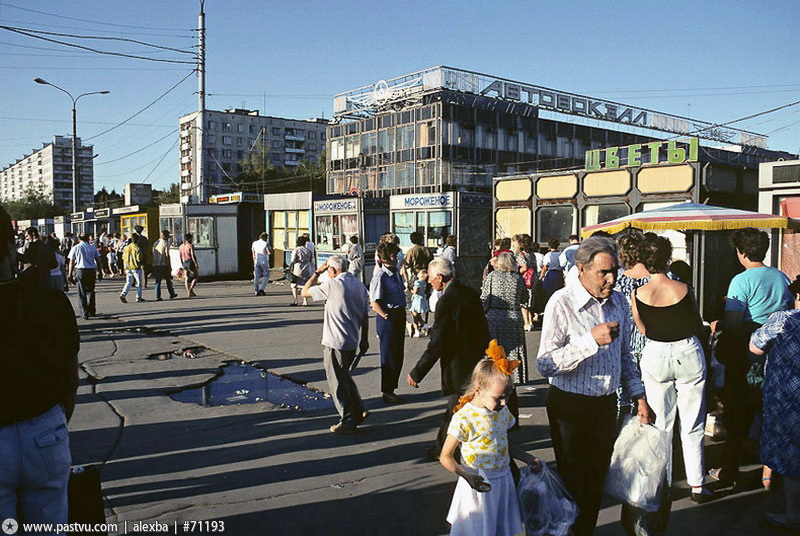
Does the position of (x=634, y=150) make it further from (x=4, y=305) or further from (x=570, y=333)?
(x=4, y=305)

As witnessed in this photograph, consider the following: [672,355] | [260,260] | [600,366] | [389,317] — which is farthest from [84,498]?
[260,260]

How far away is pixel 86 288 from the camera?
14.1m

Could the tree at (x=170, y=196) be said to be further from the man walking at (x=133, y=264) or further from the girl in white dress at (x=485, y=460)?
the girl in white dress at (x=485, y=460)

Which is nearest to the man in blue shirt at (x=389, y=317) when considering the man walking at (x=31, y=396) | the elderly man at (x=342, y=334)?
the elderly man at (x=342, y=334)

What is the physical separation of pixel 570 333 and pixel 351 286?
3115mm

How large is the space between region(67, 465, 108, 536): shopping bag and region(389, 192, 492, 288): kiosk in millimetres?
15356

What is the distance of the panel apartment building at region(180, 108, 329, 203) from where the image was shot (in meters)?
104

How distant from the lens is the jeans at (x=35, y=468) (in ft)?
8.05

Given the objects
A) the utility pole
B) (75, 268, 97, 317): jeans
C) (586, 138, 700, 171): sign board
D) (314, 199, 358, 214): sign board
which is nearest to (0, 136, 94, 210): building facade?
the utility pole

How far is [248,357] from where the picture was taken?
981 centimetres

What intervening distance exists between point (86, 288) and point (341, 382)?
10.4m

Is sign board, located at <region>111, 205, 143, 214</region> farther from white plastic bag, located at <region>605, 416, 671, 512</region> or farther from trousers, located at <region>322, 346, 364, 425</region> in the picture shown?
white plastic bag, located at <region>605, 416, 671, 512</region>

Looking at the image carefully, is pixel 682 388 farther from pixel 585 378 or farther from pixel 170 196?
pixel 170 196

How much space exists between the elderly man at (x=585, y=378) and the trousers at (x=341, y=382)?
284 centimetres
